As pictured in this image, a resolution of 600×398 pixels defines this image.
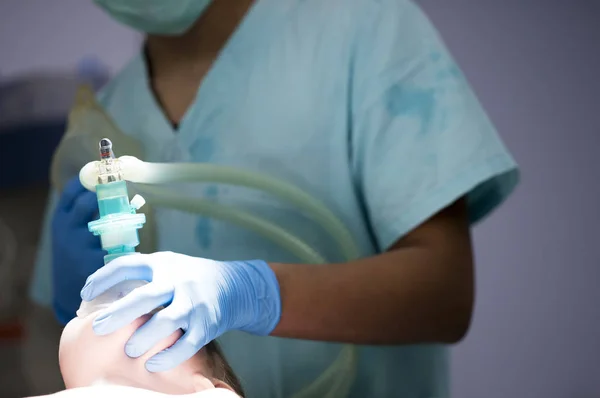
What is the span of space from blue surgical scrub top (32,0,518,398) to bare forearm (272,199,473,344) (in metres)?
0.08

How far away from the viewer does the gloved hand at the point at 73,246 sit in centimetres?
133

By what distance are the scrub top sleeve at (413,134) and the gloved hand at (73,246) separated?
466mm

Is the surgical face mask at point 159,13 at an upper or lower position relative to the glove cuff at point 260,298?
upper

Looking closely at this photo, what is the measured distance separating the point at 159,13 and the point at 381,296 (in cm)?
65

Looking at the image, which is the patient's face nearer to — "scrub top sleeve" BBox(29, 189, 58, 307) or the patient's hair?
the patient's hair

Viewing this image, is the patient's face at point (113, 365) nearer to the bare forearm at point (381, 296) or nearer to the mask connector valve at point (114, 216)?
Result: the mask connector valve at point (114, 216)

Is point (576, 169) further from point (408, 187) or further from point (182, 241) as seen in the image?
point (182, 241)

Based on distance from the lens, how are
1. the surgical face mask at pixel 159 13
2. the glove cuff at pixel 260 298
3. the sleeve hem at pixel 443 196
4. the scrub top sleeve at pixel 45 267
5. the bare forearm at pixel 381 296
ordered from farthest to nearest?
the scrub top sleeve at pixel 45 267, the surgical face mask at pixel 159 13, the sleeve hem at pixel 443 196, the bare forearm at pixel 381 296, the glove cuff at pixel 260 298

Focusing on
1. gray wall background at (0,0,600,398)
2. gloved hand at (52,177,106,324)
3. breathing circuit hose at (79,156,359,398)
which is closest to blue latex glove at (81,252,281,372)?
breathing circuit hose at (79,156,359,398)

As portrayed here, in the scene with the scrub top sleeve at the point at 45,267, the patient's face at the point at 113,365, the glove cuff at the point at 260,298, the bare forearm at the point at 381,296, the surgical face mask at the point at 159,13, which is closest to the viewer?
the patient's face at the point at 113,365

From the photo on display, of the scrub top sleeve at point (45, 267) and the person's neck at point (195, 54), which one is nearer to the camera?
the person's neck at point (195, 54)

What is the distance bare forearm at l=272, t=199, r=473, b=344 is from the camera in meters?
1.15

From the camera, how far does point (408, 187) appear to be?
1280mm

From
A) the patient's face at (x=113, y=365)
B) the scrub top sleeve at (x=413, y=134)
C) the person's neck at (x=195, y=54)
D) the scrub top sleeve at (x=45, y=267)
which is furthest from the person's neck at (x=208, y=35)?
the patient's face at (x=113, y=365)
